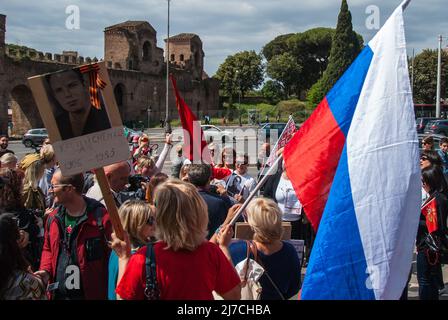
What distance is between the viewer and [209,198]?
5012mm

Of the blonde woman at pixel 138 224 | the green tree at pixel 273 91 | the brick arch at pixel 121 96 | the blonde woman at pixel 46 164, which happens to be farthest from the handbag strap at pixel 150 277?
the green tree at pixel 273 91

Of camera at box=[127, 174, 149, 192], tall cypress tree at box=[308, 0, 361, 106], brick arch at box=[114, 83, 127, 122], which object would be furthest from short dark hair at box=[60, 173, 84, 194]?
tall cypress tree at box=[308, 0, 361, 106]

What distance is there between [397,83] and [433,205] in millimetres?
2391

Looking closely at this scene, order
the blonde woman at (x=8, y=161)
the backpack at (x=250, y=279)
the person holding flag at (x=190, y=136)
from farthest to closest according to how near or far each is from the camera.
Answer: the person holding flag at (x=190, y=136) → the blonde woman at (x=8, y=161) → the backpack at (x=250, y=279)

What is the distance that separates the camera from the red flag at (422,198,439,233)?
5117mm

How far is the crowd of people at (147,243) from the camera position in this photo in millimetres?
2652

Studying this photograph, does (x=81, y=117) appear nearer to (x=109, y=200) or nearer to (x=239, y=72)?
(x=109, y=200)

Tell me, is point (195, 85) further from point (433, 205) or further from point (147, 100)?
point (433, 205)

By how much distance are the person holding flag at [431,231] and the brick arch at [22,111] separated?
44385mm

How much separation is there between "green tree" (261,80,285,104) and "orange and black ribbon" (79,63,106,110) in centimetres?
8542

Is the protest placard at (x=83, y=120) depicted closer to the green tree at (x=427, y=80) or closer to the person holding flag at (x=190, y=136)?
the person holding flag at (x=190, y=136)

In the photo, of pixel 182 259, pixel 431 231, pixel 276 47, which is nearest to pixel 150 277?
pixel 182 259

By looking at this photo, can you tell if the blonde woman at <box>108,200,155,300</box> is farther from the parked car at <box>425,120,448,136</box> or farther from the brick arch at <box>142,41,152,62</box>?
the brick arch at <box>142,41,152,62</box>

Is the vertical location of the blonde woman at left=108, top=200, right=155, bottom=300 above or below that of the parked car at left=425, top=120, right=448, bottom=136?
below
